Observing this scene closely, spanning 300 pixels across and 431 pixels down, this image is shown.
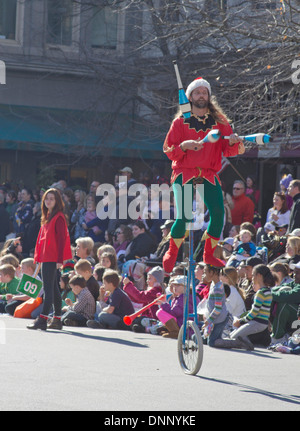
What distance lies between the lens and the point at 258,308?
1055cm

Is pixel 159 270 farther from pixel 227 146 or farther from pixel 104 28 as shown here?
pixel 104 28

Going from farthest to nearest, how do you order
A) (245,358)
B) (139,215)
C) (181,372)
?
1. (139,215)
2. (245,358)
3. (181,372)

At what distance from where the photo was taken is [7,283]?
13852 millimetres

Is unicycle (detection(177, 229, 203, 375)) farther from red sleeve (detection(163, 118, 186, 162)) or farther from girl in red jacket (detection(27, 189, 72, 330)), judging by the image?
girl in red jacket (detection(27, 189, 72, 330))

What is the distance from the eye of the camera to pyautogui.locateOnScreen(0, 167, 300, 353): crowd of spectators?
11.1 meters

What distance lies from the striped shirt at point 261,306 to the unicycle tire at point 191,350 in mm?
2354

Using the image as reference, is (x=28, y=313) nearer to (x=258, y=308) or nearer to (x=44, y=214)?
(x=44, y=214)

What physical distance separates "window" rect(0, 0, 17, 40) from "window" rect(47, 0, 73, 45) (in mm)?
1103

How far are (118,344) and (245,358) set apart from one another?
161 cm

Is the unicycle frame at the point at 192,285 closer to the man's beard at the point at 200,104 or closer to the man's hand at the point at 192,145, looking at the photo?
the man's hand at the point at 192,145

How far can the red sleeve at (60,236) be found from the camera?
11.6 m

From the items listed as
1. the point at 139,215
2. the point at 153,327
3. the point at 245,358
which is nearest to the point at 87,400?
the point at 245,358

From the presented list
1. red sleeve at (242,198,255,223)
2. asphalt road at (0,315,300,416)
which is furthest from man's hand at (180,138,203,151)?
red sleeve at (242,198,255,223)

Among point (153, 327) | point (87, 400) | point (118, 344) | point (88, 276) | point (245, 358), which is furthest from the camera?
point (88, 276)
